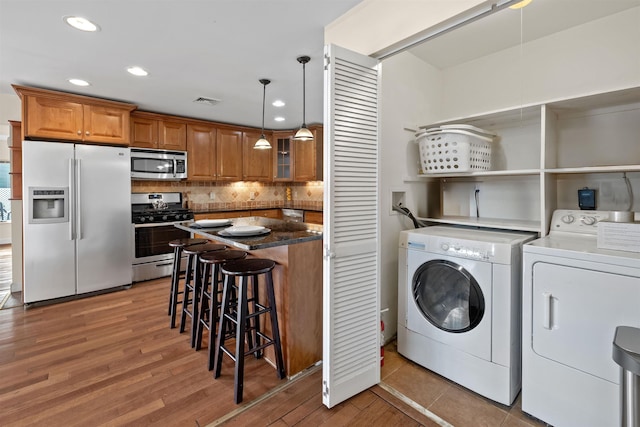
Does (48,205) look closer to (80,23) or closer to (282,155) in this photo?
(80,23)

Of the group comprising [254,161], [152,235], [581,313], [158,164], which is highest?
[254,161]

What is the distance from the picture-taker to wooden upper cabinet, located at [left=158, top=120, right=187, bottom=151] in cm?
428

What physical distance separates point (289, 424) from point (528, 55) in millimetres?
2980

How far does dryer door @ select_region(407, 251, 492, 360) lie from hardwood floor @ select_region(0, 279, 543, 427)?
311mm

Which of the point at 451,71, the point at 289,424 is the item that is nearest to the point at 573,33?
the point at 451,71

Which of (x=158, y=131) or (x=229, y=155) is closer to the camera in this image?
(x=158, y=131)

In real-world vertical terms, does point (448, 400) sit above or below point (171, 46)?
below

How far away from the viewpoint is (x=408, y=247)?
6.82 feet

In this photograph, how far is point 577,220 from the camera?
183cm

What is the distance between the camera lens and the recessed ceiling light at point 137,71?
2.68 m

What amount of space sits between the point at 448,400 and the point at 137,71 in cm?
358

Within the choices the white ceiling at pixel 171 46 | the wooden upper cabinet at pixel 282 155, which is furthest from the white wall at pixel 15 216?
the wooden upper cabinet at pixel 282 155

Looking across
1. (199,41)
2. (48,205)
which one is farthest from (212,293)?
(48,205)

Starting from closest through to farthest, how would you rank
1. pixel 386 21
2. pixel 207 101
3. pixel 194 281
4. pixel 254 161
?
pixel 386 21, pixel 194 281, pixel 207 101, pixel 254 161
